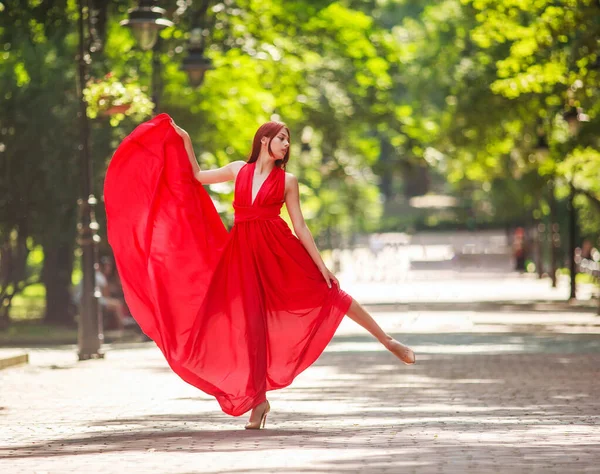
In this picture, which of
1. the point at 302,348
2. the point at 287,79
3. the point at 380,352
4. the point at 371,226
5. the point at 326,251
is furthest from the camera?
the point at 371,226

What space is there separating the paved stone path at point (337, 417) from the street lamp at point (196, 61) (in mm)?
5492

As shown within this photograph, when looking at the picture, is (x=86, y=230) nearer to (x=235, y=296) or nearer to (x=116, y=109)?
(x=116, y=109)

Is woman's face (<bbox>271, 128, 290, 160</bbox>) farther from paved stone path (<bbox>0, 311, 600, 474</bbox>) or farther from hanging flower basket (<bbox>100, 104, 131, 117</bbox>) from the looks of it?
hanging flower basket (<bbox>100, 104, 131, 117</bbox>)

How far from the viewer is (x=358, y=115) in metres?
39.3

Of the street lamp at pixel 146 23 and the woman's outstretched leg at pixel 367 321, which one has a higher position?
the street lamp at pixel 146 23

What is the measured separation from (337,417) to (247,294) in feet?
5.16

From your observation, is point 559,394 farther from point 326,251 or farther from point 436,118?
point 326,251

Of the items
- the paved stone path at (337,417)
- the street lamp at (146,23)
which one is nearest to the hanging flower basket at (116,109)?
the street lamp at (146,23)

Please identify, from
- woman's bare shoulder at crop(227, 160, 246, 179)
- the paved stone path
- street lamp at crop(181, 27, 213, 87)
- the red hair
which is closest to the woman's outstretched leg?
the paved stone path

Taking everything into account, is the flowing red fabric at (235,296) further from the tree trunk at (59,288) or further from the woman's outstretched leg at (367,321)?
the tree trunk at (59,288)

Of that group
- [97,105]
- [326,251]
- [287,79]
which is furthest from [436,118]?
[97,105]

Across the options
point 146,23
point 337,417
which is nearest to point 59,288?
point 146,23

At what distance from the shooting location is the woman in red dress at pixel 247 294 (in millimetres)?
9852

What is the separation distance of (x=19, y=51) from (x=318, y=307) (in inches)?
710
